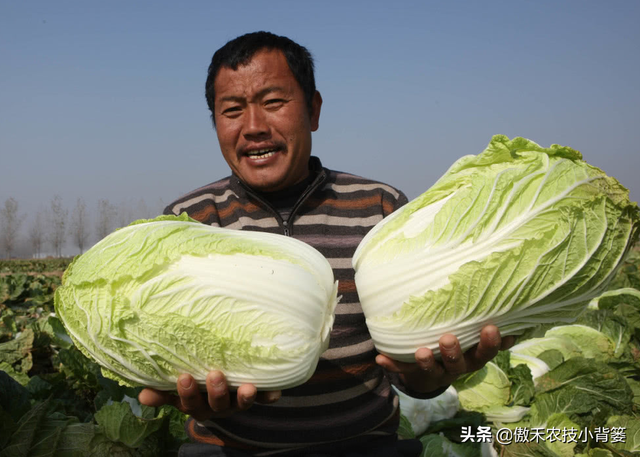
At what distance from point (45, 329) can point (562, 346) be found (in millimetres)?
7333

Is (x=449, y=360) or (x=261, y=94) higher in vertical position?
(x=261, y=94)

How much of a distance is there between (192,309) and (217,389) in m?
0.40

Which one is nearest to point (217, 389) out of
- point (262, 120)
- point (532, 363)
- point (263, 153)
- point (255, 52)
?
point (263, 153)

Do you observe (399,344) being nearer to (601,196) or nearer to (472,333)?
(472,333)

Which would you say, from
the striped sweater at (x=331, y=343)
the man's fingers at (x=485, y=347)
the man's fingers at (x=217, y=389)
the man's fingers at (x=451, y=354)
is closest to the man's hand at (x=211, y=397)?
the man's fingers at (x=217, y=389)

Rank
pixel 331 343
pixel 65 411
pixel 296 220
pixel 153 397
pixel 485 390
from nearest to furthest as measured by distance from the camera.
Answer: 1. pixel 153 397
2. pixel 331 343
3. pixel 296 220
4. pixel 65 411
5. pixel 485 390

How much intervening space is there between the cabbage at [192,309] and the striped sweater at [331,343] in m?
0.56

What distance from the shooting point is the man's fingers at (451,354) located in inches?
91.7

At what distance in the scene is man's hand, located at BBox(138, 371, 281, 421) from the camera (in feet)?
7.47

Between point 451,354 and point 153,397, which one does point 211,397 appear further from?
point 451,354

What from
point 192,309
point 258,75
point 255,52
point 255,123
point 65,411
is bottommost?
point 65,411

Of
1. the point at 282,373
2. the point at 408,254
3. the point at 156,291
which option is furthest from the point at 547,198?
the point at 156,291

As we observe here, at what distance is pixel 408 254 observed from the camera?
8.00 ft

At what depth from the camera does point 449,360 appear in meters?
2.41
